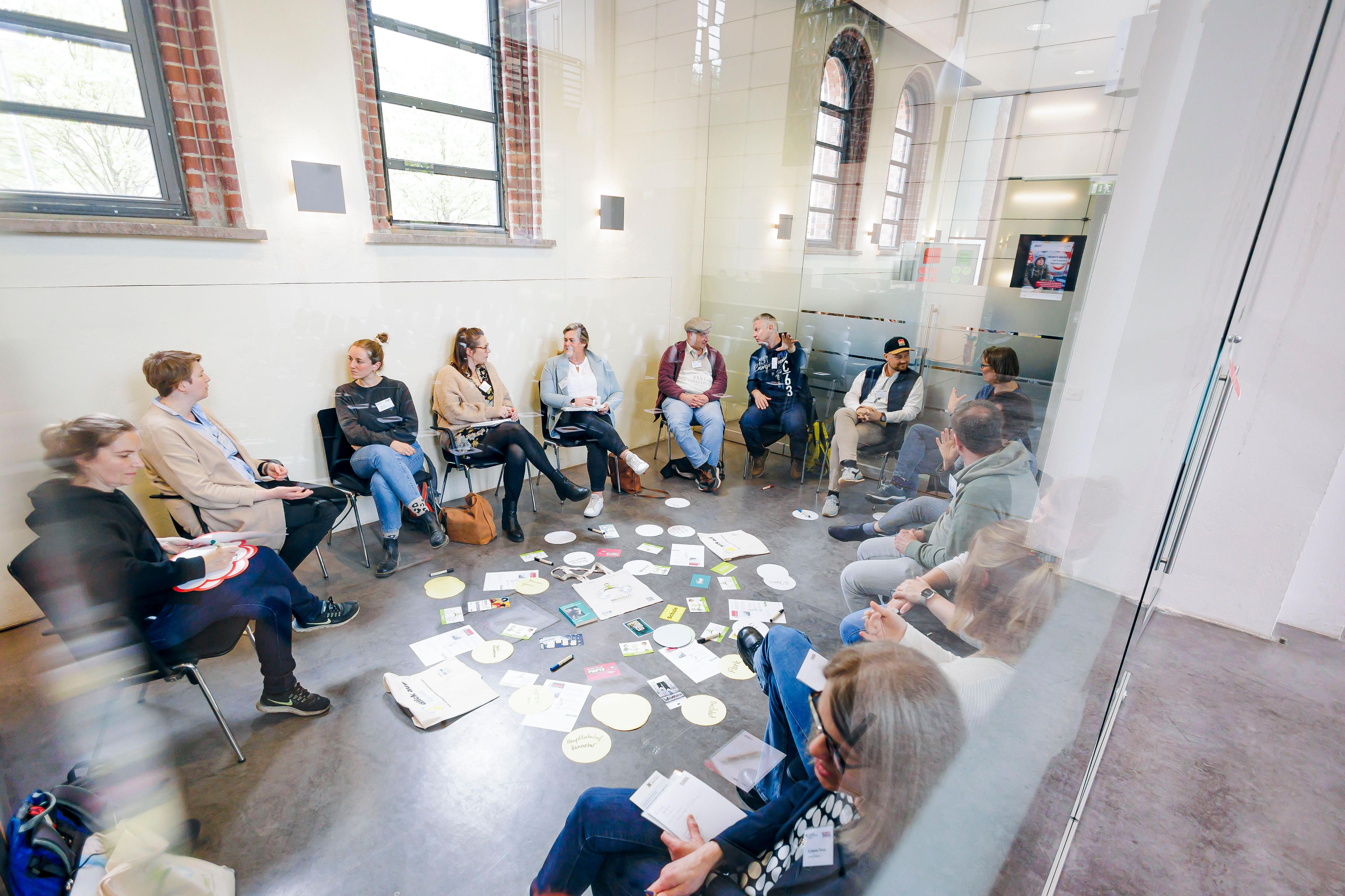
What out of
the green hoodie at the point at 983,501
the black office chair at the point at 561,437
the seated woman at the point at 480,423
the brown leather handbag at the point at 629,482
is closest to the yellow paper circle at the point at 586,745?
the green hoodie at the point at 983,501

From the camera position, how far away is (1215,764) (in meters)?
2.02

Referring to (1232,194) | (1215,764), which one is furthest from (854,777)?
(1215,764)

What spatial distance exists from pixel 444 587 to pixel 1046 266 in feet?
12.4

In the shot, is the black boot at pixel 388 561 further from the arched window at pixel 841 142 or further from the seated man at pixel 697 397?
the arched window at pixel 841 142

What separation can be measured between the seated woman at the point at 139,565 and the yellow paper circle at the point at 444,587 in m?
0.51

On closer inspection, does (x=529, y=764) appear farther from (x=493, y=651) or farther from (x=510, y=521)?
(x=510, y=521)

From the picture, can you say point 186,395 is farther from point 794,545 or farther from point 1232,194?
point 1232,194

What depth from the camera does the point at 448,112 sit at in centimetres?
337

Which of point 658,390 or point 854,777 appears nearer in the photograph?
point 854,777

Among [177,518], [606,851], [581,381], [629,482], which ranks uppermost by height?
[581,381]

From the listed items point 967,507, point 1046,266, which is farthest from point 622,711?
point 1046,266

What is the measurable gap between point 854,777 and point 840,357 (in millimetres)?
3938

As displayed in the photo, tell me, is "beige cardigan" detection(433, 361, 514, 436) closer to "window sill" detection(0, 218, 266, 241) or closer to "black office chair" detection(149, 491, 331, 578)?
"window sill" detection(0, 218, 266, 241)

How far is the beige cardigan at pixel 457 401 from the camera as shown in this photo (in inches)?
135
